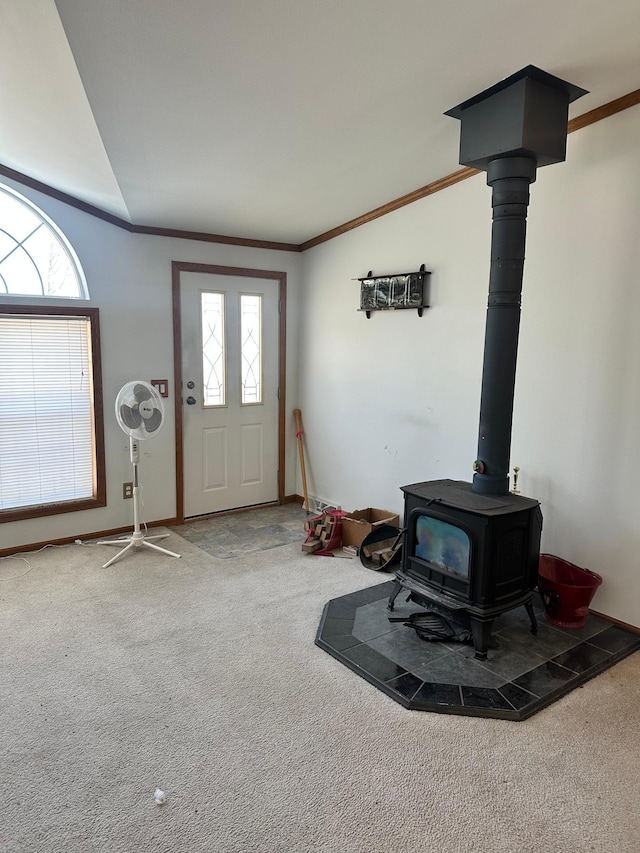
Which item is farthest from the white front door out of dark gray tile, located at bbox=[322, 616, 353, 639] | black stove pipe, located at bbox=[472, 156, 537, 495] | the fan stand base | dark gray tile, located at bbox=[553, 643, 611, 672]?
dark gray tile, located at bbox=[553, 643, 611, 672]

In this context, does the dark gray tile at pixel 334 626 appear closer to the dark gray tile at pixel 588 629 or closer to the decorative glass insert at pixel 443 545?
the decorative glass insert at pixel 443 545

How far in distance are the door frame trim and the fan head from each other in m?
0.64

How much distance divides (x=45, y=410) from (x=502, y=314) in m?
3.07

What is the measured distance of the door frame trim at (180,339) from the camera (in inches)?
167

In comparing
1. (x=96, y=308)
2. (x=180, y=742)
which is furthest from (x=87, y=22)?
(x=180, y=742)

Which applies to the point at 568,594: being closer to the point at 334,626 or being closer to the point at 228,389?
the point at 334,626

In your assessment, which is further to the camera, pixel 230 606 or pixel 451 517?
pixel 230 606

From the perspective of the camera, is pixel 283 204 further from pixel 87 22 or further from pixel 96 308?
pixel 87 22

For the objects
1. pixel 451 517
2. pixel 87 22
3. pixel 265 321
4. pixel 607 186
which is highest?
pixel 87 22

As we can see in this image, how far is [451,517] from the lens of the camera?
260 centimetres

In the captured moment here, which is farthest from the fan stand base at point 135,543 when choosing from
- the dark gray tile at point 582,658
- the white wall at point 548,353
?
the dark gray tile at point 582,658

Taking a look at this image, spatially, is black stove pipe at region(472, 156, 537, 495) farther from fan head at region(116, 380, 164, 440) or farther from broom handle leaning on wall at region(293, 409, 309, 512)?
broom handle leaning on wall at region(293, 409, 309, 512)

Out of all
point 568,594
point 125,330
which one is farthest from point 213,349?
point 568,594

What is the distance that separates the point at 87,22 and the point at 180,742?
8.43ft
